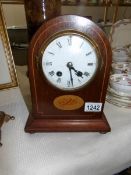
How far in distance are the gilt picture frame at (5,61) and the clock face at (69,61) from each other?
246mm

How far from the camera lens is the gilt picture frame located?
62cm

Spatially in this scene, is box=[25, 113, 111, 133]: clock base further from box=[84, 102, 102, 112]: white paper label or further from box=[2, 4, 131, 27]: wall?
box=[2, 4, 131, 27]: wall

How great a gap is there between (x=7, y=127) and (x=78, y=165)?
192 mm

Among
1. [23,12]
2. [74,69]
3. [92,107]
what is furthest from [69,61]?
[23,12]

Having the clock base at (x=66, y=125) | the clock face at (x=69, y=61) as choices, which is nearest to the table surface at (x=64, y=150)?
the clock base at (x=66, y=125)

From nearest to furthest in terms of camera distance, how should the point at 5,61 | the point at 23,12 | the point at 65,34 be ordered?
the point at 65,34, the point at 5,61, the point at 23,12

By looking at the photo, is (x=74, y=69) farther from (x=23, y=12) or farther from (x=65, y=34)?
(x=23, y=12)

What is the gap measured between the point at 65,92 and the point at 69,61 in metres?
0.07

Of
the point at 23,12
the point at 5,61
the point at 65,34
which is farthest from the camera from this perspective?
the point at 23,12

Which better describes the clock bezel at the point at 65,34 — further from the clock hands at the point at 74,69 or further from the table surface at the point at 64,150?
the table surface at the point at 64,150

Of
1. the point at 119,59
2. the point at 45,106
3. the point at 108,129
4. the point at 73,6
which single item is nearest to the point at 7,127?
the point at 45,106

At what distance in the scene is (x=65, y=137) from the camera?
0.47m

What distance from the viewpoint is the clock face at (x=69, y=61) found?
16.0 inches

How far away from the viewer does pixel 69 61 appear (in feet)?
1.38
